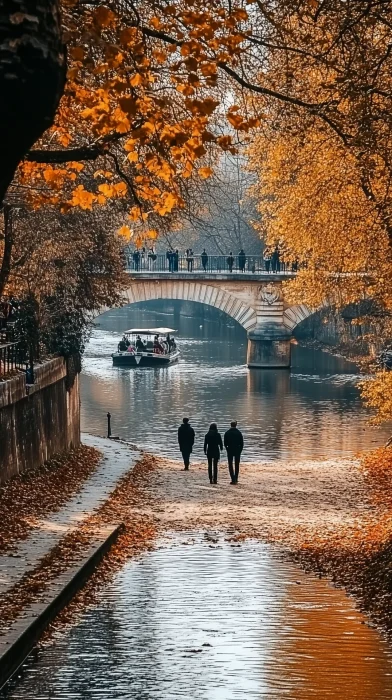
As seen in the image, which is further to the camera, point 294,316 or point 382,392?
point 294,316

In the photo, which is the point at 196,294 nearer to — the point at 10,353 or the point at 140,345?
the point at 140,345

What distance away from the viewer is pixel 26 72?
19.7 feet

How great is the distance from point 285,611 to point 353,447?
24815 millimetres

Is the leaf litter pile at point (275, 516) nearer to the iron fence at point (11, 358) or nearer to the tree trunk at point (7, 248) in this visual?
the iron fence at point (11, 358)

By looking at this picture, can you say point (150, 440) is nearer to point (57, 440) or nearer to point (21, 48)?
point (57, 440)

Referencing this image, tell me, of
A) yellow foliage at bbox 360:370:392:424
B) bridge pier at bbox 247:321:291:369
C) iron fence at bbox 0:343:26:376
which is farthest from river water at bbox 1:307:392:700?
→ bridge pier at bbox 247:321:291:369

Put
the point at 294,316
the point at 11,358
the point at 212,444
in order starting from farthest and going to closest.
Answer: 1. the point at 294,316
2. the point at 212,444
3. the point at 11,358

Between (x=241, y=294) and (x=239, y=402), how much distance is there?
66.2 feet

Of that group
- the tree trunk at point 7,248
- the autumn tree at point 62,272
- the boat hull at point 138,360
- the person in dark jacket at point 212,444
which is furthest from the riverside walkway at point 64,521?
the boat hull at point 138,360

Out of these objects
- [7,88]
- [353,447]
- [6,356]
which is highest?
[7,88]

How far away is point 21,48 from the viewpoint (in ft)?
19.6

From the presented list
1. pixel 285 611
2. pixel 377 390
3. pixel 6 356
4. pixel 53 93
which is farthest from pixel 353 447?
pixel 53 93

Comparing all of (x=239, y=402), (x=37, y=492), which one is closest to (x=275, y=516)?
(x=37, y=492)

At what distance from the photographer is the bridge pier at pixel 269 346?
2603 inches
